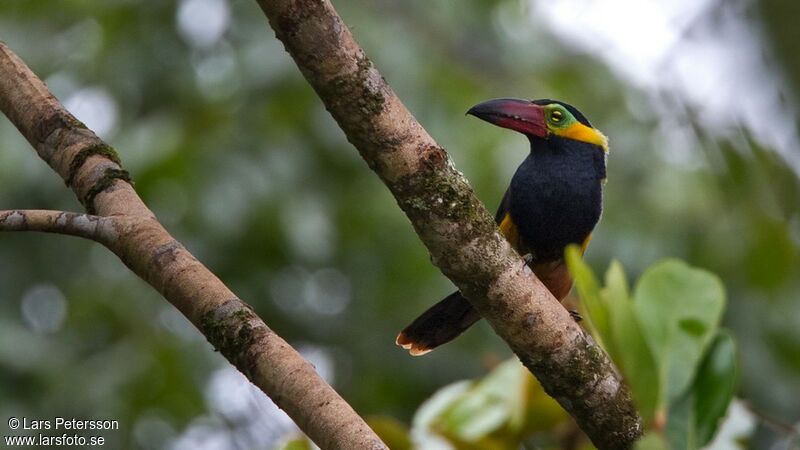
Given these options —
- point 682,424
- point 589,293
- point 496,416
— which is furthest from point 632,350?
point 496,416

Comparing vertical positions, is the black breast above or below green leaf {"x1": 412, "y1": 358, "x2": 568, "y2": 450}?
above

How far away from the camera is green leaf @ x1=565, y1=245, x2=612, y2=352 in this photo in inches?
80.4

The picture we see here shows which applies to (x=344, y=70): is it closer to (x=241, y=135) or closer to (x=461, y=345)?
(x=241, y=135)

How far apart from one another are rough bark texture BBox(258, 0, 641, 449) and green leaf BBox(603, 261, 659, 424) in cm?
15

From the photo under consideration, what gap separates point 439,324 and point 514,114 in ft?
2.34

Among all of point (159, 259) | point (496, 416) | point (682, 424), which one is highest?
point (159, 259)

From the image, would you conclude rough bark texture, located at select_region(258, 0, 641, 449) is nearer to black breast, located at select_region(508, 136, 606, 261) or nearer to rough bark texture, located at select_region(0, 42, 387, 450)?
→ rough bark texture, located at select_region(0, 42, 387, 450)

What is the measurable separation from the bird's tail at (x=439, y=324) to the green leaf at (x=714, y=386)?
113 cm

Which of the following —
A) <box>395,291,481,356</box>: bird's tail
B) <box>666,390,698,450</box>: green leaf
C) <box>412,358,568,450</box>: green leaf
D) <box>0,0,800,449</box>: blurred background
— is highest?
<box>0,0,800,449</box>: blurred background

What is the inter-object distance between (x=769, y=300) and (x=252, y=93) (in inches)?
115

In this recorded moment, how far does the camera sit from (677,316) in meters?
2.33

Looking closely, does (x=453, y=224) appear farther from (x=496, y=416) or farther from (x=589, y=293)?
(x=496, y=416)

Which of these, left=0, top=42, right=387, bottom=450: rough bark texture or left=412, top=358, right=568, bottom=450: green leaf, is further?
left=412, top=358, right=568, bottom=450: green leaf

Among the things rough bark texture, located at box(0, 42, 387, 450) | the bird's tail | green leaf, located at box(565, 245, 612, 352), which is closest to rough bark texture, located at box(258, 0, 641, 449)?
green leaf, located at box(565, 245, 612, 352)
